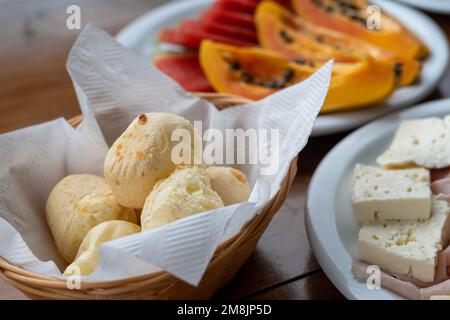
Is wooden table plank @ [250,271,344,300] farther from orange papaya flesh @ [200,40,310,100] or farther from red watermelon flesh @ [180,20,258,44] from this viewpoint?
red watermelon flesh @ [180,20,258,44]

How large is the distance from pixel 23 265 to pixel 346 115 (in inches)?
23.2

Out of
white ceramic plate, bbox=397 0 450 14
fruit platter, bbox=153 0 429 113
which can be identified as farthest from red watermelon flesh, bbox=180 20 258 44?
white ceramic plate, bbox=397 0 450 14

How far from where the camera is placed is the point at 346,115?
103cm

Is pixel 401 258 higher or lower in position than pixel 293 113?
lower

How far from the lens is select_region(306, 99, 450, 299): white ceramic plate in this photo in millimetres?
701

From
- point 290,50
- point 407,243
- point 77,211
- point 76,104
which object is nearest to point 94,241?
point 77,211

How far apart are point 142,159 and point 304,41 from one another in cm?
69

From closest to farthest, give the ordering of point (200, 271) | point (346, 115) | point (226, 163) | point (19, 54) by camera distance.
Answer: point (200, 271)
point (226, 163)
point (346, 115)
point (19, 54)

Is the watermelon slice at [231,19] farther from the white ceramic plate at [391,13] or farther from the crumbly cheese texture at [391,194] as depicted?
the crumbly cheese texture at [391,194]

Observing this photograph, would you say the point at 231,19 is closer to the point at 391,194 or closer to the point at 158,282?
the point at 391,194

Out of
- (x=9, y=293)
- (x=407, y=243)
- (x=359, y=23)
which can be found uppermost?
(x=359, y=23)

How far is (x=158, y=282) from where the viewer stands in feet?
1.88
